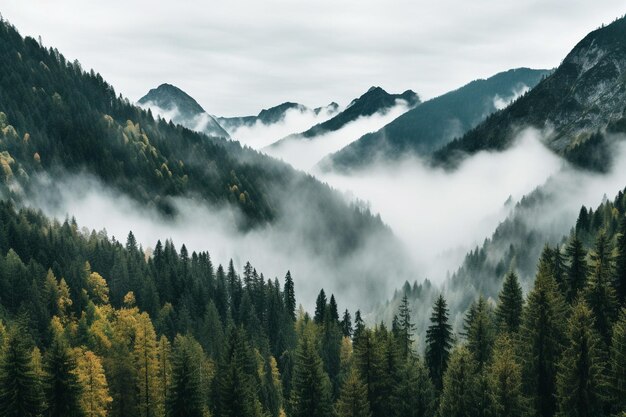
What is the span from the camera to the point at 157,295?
133 meters

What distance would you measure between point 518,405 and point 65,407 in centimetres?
3924

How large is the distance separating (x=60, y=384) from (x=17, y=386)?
400 centimetres

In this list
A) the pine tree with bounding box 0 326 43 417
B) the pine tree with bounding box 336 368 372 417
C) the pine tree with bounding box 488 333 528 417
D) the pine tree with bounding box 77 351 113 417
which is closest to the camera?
the pine tree with bounding box 488 333 528 417

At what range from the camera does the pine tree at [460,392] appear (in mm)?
47750

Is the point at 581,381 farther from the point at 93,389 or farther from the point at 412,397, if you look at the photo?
the point at 93,389

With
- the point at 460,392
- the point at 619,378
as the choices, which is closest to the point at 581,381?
the point at 619,378

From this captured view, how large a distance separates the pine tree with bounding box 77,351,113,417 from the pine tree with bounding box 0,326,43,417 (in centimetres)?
640

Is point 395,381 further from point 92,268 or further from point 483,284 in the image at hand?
point 483,284

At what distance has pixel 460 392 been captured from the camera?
48.8 metres

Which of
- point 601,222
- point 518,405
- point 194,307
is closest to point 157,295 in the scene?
point 194,307

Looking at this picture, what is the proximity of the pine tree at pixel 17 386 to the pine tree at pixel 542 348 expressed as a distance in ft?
140

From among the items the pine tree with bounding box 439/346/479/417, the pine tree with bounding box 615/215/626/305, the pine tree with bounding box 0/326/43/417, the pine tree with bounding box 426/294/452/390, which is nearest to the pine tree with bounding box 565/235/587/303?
the pine tree with bounding box 615/215/626/305

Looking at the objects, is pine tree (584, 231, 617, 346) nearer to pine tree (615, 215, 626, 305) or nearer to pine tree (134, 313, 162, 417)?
pine tree (615, 215, 626, 305)

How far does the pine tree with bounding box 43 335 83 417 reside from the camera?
51.7m
